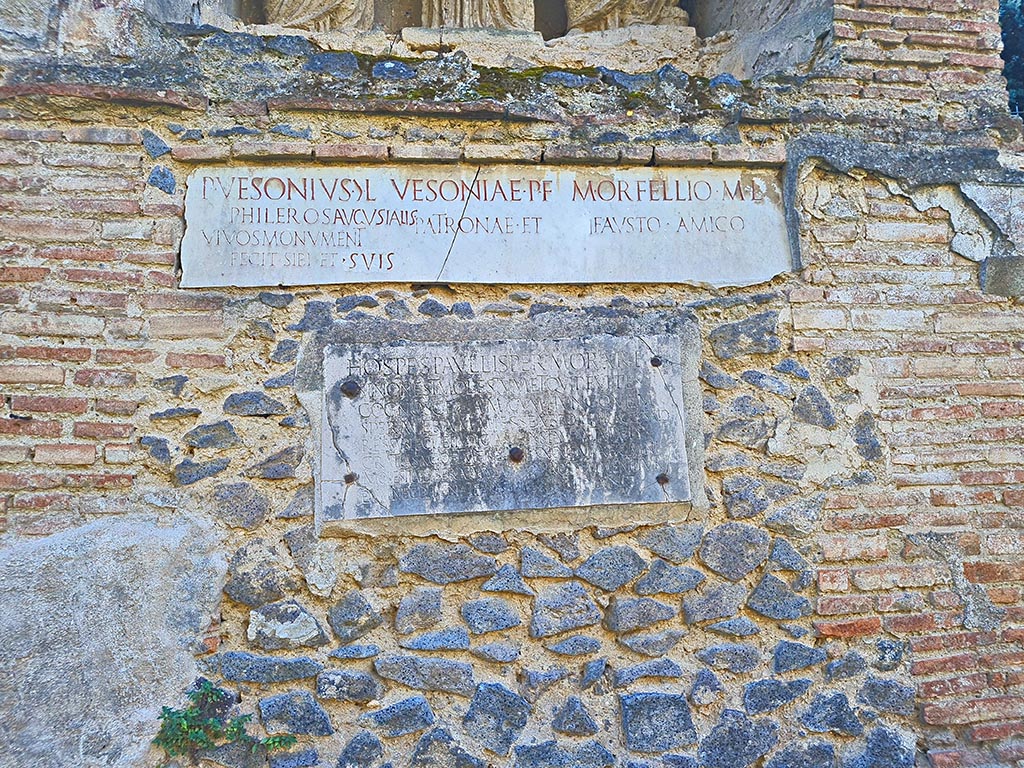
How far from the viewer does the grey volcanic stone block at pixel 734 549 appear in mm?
3146

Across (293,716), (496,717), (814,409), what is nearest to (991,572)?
(814,409)

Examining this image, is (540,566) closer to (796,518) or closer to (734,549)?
(734,549)

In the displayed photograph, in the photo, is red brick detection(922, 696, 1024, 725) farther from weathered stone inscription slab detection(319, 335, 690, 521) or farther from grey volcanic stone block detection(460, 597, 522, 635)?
grey volcanic stone block detection(460, 597, 522, 635)

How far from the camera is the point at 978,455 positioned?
10.9 ft

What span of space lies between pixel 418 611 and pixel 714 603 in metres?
1.02

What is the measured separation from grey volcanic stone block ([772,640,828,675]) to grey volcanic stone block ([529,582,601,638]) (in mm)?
639

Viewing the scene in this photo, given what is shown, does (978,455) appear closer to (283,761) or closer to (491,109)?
(491,109)

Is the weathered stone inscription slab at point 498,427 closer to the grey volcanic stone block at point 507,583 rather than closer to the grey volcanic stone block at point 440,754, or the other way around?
the grey volcanic stone block at point 507,583

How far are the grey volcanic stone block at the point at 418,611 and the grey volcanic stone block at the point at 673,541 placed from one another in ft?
2.45

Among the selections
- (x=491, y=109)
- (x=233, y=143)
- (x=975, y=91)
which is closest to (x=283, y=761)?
(x=233, y=143)

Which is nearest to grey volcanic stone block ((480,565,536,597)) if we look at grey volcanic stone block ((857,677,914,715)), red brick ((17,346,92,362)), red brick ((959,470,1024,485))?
grey volcanic stone block ((857,677,914,715))

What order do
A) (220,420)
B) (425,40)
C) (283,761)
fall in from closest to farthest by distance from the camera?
(283,761)
(220,420)
(425,40)

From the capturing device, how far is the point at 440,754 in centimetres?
288

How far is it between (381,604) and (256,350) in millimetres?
974
